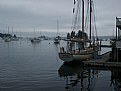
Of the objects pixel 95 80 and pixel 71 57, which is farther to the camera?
pixel 71 57

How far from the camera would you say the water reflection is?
22.9 m

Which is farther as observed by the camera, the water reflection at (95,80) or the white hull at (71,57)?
the white hull at (71,57)

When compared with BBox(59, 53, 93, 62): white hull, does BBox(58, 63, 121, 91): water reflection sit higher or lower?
lower

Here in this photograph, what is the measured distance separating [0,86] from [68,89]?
6793 millimetres

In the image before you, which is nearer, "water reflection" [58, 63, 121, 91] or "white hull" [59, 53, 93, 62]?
"water reflection" [58, 63, 121, 91]

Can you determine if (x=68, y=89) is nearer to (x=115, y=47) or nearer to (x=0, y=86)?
(x=0, y=86)

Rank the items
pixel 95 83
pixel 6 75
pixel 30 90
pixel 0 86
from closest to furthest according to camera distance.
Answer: pixel 30 90 < pixel 0 86 < pixel 95 83 < pixel 6 75

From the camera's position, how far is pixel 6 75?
29703mm

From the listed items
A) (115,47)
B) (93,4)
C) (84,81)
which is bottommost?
(84,81)

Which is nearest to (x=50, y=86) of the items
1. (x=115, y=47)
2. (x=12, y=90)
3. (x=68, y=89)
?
(x=68, y=89)

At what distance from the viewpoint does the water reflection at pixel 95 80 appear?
75.1 feet

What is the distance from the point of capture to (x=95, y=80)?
89.5 ft

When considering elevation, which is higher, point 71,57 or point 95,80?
point 71,57

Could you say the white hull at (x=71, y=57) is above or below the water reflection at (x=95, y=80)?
above
